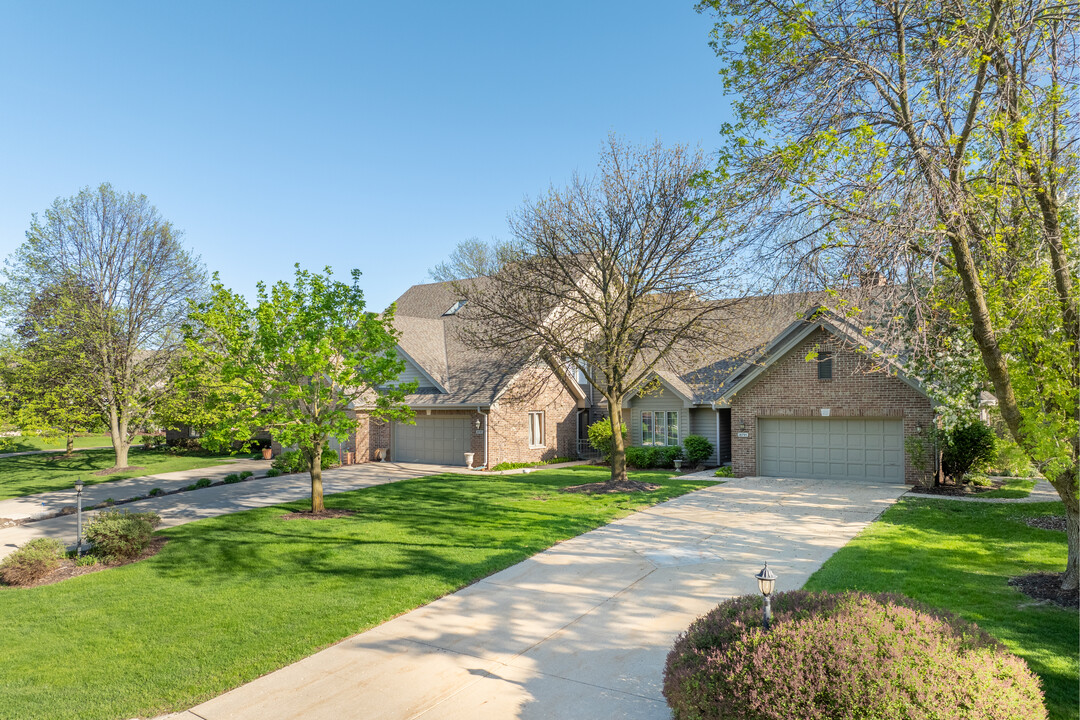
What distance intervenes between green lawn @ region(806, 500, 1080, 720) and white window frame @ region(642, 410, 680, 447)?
9.89 meters

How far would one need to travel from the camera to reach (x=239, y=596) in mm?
8602

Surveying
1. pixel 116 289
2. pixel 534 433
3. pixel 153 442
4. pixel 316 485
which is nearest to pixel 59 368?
pixel 116 289

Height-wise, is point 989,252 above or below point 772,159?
below

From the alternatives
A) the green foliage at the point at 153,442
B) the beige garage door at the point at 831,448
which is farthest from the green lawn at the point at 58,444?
the beige garage door at the point at 831,448

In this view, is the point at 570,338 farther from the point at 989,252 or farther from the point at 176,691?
the point at 176,691

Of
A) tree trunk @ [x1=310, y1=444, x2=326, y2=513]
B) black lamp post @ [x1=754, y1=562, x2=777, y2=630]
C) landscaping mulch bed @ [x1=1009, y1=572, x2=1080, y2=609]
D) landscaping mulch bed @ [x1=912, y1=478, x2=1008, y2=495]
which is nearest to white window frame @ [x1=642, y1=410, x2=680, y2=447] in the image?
landscaping mulch bed @ [x1=912, y1=478, x2=1008, y2=495]

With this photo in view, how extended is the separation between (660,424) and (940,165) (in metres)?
17.9

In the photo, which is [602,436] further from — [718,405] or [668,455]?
[718,405]

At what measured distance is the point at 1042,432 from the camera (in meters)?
6.46

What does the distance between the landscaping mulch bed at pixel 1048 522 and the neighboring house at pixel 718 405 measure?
12.7ft

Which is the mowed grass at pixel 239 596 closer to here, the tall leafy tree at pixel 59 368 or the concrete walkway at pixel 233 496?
the concrete walkway at pixel 233 496

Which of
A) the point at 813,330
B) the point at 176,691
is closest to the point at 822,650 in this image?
the point at 176,691

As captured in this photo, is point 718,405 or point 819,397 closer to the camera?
point 819,397

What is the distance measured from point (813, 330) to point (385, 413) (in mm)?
12639
